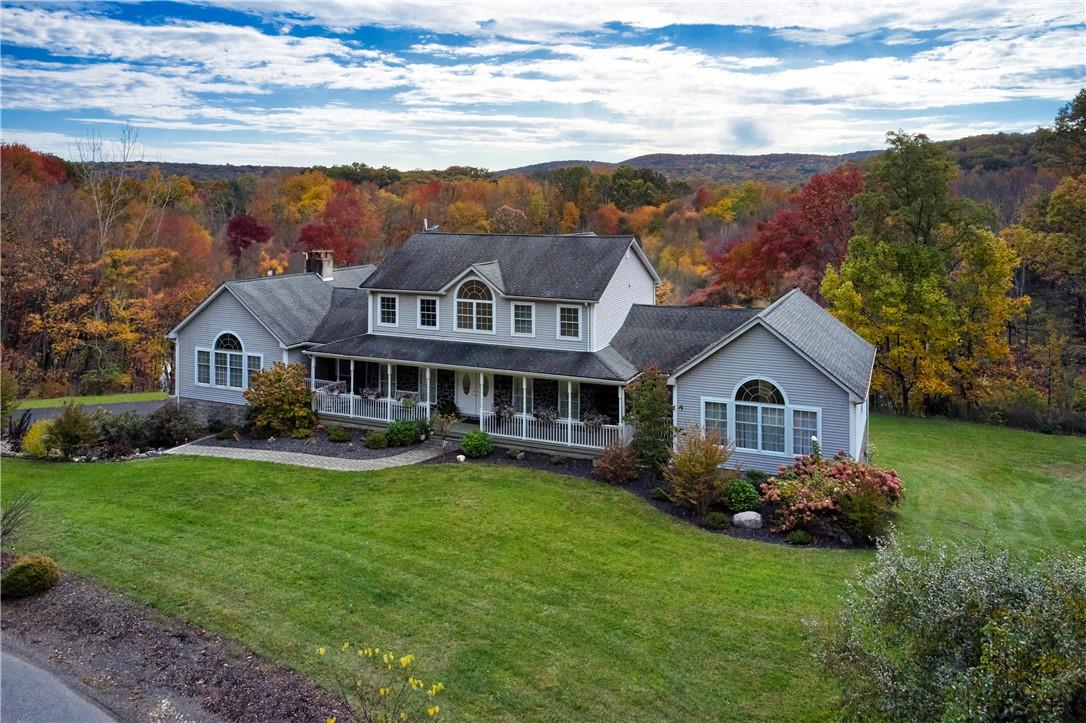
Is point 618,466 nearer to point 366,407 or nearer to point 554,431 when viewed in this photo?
point 554,431

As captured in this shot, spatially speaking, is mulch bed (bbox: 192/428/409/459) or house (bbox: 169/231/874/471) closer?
house (bbox: 169/231/874/471)

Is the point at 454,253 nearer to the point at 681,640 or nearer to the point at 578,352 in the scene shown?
the point at 578,352

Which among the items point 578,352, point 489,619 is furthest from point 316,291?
point 489,619

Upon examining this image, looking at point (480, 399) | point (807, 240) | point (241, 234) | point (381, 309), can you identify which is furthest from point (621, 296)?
point (241, 234)

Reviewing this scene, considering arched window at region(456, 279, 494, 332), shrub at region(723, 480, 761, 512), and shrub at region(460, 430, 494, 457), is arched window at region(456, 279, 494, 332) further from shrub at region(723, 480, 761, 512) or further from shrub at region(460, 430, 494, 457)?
shrub at region(723, 480, 761, 512)

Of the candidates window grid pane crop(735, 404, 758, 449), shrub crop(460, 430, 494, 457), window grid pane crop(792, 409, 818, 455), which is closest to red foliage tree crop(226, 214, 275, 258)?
shrub crop(460, 430, 494, 457)

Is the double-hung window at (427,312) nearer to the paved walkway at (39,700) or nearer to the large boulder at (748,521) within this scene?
the large boulder at (748,521)
